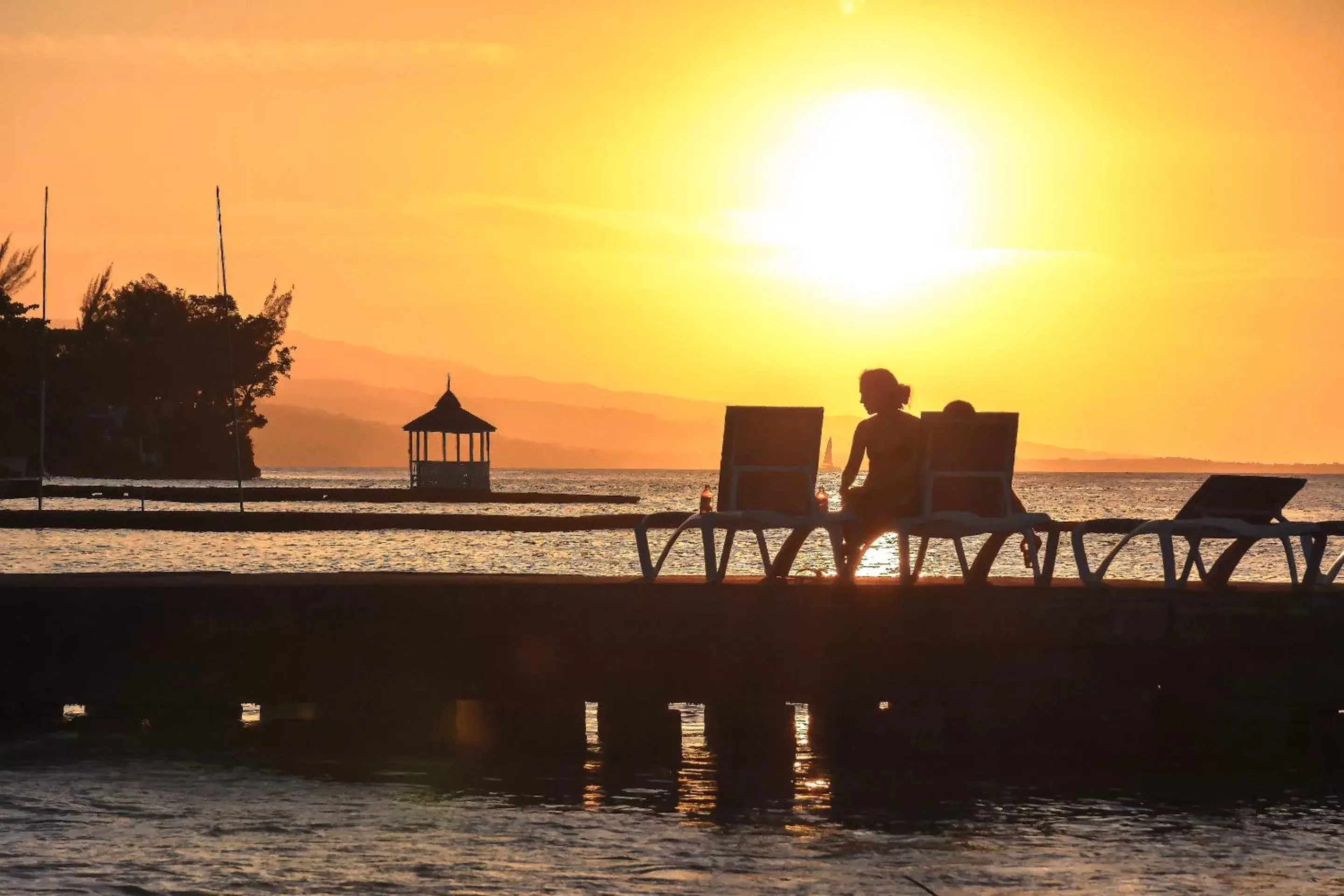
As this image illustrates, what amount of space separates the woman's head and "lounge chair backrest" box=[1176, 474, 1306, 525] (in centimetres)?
216

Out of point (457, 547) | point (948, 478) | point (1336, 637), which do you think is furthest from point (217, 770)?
point (457, 547)

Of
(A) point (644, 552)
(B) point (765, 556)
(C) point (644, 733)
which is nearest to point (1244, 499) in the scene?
(B) point (765, 556)

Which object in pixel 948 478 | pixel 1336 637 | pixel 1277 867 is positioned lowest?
pixel 1277 867

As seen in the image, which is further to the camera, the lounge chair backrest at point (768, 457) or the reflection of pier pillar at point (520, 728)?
the reflection of pier pillar at point (520, 728)

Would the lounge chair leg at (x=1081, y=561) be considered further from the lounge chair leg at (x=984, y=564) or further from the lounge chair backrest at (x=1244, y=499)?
the lounge chair backrest at (x=1244, y=499)

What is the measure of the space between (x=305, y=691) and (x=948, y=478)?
180 inches

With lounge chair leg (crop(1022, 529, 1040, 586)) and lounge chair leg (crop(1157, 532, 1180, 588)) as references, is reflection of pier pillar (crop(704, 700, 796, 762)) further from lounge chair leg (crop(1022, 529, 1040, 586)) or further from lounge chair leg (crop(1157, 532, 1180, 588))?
lounge chair leg (crop(1157, 532, 1180, 588))

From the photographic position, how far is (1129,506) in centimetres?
13462

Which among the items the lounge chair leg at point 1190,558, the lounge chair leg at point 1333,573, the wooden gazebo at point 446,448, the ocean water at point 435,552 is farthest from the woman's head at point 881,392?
the wooden gazebo at point 446,448

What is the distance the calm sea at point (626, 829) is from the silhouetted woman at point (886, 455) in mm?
1747

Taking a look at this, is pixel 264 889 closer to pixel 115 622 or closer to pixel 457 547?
pixel 115 622

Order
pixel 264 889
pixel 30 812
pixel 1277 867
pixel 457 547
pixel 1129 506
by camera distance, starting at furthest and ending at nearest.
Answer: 1. pixel 1129 506
2. pixel 457 547
3. pixel 30 812
4. pixel 1277 867
5. pixel 264 889

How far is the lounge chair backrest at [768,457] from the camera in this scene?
11797 millimetres

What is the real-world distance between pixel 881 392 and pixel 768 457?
0.86m
